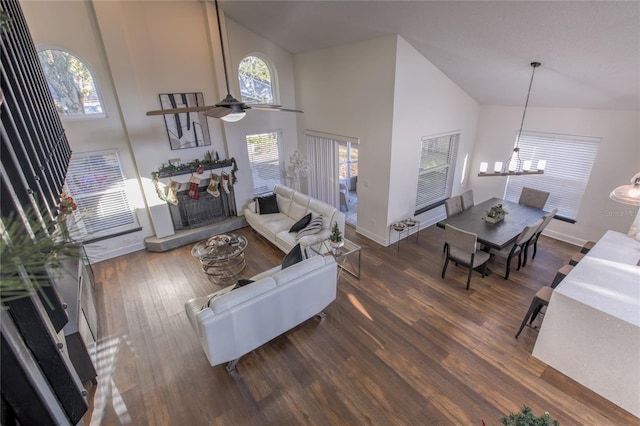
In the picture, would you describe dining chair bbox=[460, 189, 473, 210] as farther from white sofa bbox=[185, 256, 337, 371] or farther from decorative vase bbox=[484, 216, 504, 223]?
white sofa bbox=[185, 256, 337, 371]

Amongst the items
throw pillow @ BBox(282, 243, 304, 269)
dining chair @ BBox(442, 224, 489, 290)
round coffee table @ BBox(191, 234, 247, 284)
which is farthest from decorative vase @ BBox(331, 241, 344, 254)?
dining chair @ BBox(442, 224, 489, 290)

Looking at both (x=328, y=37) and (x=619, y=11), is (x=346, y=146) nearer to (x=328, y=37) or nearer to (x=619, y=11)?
(x=328, y=37)

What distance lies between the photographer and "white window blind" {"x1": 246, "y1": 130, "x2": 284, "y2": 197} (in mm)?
7336

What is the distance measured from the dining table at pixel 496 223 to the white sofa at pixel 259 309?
2518mm

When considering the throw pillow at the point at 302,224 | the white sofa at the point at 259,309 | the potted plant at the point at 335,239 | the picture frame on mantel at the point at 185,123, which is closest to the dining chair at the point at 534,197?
the potted plant at the point at 335,239

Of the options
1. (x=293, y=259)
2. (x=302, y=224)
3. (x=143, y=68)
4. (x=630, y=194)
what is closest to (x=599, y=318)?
(x=630, y=194)

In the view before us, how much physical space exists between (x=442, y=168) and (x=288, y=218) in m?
3.76

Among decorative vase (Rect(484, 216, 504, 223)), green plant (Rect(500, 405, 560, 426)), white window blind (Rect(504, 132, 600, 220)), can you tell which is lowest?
decorative vase (Rect(484, 216, 504, 223))

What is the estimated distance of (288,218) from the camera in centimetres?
660

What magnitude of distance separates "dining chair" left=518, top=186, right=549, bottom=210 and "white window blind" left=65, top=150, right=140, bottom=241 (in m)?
8.07

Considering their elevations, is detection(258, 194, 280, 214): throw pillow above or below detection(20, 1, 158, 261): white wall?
below

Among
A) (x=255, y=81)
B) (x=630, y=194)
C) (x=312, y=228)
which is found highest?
(x=255, y=81)

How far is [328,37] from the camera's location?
18.5 feet

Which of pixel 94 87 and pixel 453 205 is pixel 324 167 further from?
pixel 94 87
